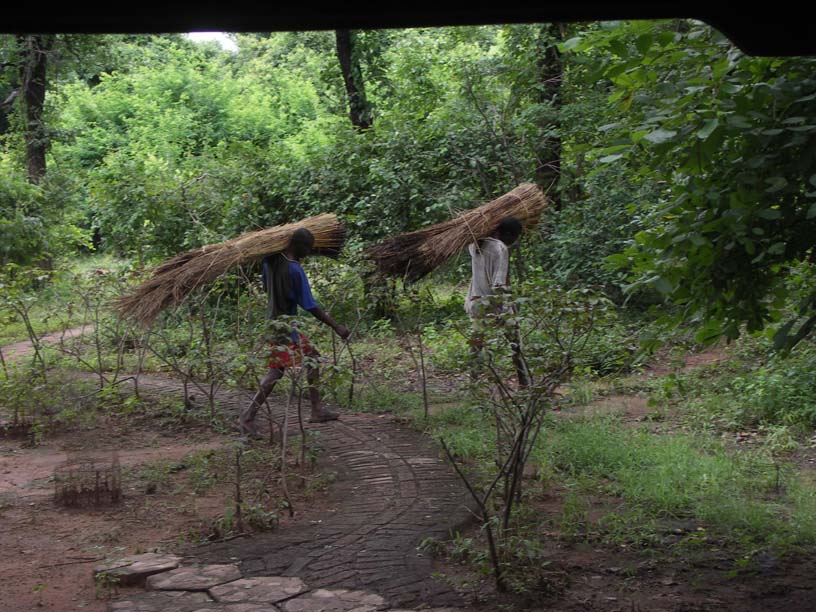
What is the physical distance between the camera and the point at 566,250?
11.1 metres

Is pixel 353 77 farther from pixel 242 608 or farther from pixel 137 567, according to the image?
pixel 242 608

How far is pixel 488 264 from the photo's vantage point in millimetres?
7562

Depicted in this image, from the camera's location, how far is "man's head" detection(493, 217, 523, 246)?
7.60 meters

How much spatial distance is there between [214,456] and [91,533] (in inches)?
60.3

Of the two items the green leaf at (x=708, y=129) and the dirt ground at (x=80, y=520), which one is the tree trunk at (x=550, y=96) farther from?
the green leaf at (x=708, y=129)

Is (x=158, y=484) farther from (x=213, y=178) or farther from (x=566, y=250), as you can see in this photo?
(x=213, y=178)

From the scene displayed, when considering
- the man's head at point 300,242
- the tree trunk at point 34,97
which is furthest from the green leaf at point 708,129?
the tree trunk at point 34,97

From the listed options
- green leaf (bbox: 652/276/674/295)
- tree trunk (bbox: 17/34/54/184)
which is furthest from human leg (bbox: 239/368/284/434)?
tree trunk (bbox: 17/34/54/184)

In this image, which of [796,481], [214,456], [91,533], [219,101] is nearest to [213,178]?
[214,456]

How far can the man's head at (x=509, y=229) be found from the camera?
7.60m

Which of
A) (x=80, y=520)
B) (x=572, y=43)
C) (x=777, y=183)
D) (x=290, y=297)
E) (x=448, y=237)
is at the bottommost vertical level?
(x=80, y=520)

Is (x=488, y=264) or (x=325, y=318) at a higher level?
(x=488, y=264)

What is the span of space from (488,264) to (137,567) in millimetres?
3899

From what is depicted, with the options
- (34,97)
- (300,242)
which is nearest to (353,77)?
(34,97)
